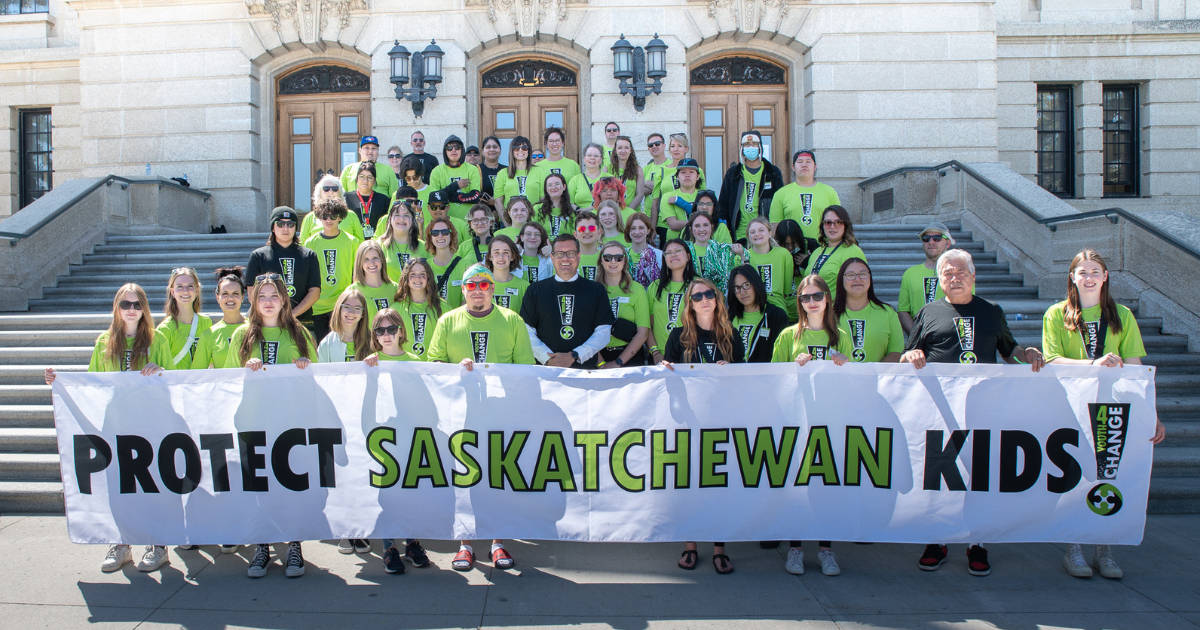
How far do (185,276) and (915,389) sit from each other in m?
4.83

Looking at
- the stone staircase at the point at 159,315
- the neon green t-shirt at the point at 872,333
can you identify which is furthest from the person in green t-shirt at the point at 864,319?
the stone staircase at the point at 159,315

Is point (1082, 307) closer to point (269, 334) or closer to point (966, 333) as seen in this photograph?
point (966, 333)

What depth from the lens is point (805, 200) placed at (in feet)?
27.3

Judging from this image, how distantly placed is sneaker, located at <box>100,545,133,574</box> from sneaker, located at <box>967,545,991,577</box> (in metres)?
5.14

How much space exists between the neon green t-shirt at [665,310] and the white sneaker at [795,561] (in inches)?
75.9

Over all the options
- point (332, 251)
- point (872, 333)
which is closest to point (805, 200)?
point (872, 333)

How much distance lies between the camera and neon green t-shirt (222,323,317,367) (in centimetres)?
528

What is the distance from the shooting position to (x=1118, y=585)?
4672 millimetres

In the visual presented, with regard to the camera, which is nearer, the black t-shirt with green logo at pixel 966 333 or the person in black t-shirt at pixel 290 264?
the black t-shirt with green logo at pixel 966 333

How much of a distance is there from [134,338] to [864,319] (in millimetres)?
4832

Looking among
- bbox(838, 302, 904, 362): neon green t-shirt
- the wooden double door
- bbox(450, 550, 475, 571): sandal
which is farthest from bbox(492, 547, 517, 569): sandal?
the wooden double door

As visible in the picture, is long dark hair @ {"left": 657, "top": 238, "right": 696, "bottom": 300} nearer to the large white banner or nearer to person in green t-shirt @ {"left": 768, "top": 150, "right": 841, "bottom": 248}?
the large white banner

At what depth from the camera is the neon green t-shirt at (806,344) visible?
202 inches

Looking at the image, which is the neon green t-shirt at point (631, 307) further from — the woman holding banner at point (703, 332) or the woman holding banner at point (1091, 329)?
the woman holding banner at point (1091, 329)
